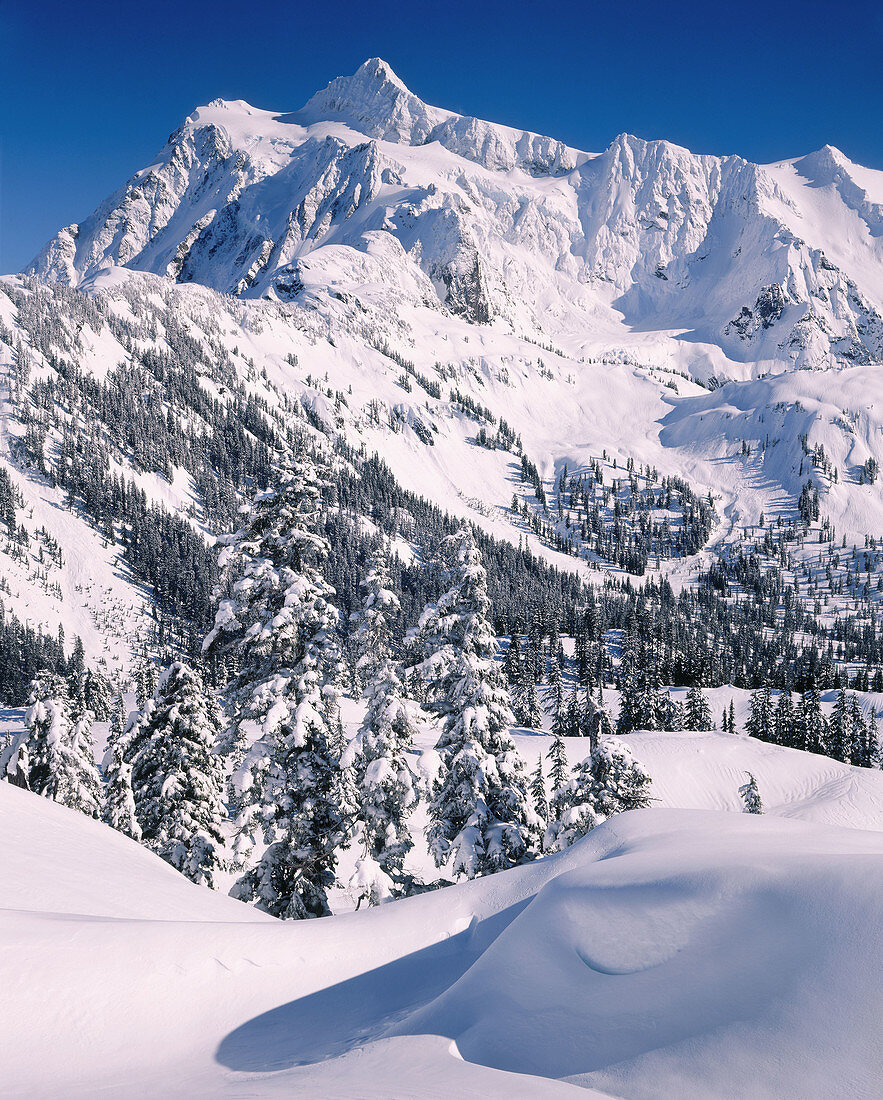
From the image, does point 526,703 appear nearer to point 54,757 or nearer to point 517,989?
point 54,757

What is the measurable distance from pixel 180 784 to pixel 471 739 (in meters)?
11.2

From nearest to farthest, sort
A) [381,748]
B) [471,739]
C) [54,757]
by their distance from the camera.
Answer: [381,748], [471,739], [54,757]

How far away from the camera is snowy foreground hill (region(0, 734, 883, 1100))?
4.21 m

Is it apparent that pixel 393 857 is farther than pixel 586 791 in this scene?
No

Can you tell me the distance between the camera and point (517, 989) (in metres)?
5.47

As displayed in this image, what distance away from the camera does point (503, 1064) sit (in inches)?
191

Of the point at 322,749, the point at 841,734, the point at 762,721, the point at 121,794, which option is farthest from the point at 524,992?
the point at 841,734

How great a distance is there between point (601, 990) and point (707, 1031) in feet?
3.00

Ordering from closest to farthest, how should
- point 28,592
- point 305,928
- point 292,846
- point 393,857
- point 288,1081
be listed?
1. point 288,1081
2. point 305,928
3. point 292,846
4. point 393,857
5. point 28,592

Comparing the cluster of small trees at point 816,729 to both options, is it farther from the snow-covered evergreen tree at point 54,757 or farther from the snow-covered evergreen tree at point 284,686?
the snow-covered evergreen tree at point 284,686

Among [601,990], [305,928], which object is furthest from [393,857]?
[601,990]

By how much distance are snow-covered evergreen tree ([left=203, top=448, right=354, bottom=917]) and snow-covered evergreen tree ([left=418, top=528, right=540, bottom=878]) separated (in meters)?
3.87

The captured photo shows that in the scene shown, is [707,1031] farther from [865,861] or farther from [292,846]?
[292,846]

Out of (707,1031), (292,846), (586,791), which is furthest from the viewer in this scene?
(586,791)
